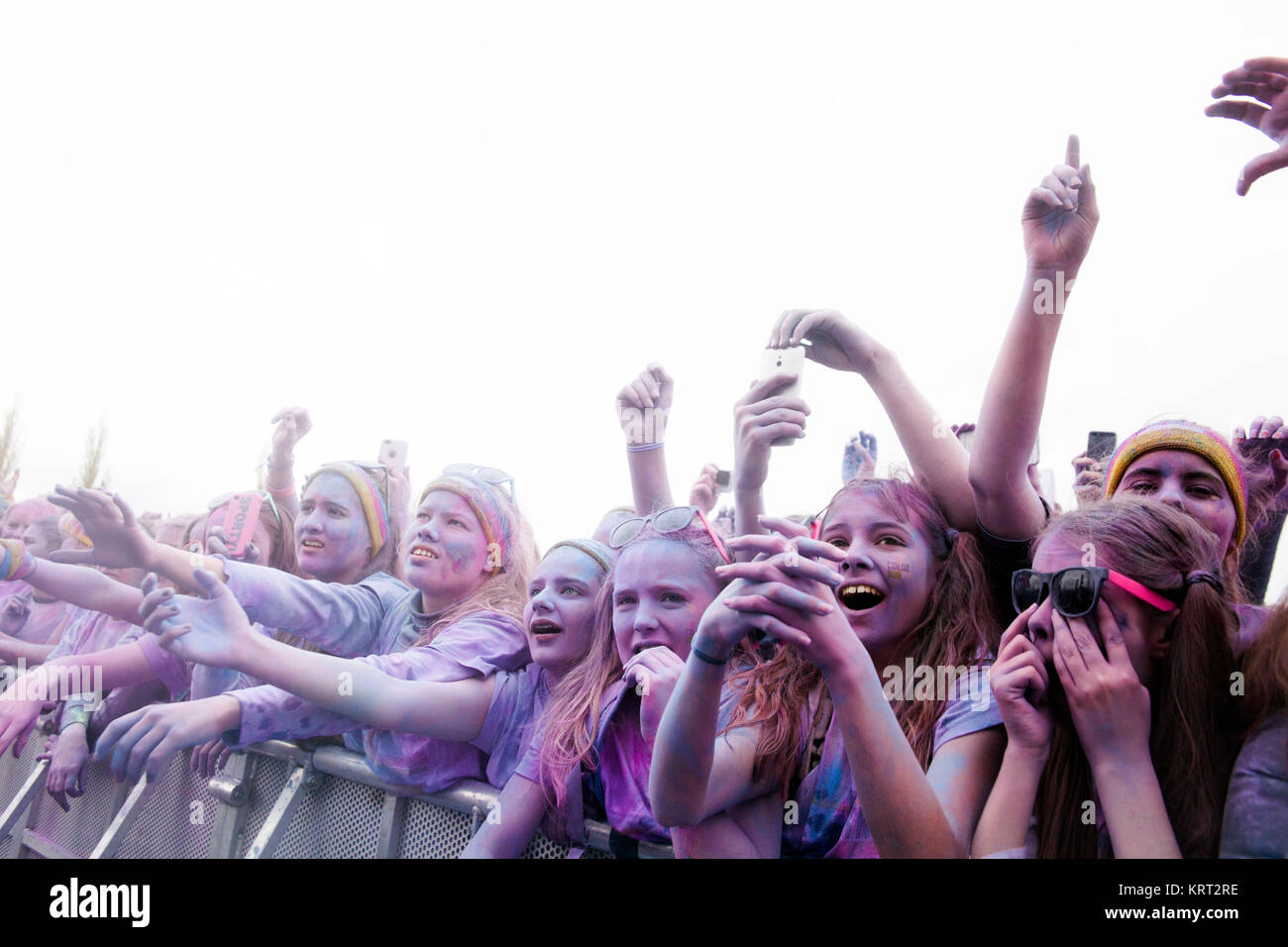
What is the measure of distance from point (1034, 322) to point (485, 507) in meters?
1.69

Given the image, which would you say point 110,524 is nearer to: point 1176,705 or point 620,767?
point 620,767

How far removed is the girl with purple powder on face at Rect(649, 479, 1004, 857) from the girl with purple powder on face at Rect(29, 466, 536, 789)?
86 cm

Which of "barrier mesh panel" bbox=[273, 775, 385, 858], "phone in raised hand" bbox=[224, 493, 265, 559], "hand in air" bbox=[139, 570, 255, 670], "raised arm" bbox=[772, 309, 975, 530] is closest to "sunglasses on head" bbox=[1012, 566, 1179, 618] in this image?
"raised arm" bbox=[772, 309, 975, 530]

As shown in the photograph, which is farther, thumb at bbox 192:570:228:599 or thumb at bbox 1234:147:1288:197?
thumb at bbox 192:570:228:599

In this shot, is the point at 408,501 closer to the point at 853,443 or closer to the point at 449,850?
the point at 449,850

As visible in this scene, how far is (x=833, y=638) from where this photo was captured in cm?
153

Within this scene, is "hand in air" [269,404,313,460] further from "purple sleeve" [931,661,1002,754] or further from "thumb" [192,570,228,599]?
"purple sleeve" [931,661,1002,754]

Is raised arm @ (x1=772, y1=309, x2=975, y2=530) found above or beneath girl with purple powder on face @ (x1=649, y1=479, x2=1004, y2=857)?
above

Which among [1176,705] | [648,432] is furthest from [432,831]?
[1176,705]

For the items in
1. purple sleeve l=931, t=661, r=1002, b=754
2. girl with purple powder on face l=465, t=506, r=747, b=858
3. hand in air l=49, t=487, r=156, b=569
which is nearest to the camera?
purple sleeve l=931, t=661, r=1002, b=754

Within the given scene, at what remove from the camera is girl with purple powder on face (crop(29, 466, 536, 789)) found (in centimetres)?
250
